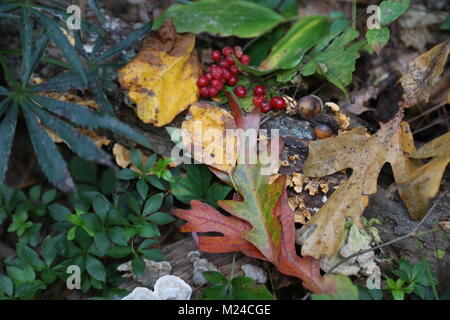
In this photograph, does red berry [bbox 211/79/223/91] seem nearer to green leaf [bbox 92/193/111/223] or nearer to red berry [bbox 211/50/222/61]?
red berry [bbox 211/50/222/61]

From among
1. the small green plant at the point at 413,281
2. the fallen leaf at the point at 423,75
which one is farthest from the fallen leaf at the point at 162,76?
the small green plant at the point at 413,281

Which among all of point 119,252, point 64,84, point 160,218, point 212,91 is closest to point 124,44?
point 64,84

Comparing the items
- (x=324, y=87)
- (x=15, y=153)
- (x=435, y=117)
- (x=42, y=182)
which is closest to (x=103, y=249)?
(x=42, y=182)

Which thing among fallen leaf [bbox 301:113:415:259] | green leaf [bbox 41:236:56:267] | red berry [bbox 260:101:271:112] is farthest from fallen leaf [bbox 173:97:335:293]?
green leaf [bbox 41:236:56:267]

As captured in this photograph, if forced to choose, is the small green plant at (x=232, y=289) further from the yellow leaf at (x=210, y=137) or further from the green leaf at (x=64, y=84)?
the green leaf at (x=64, y=84)

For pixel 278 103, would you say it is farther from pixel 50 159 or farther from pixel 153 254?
pixel 50 159
